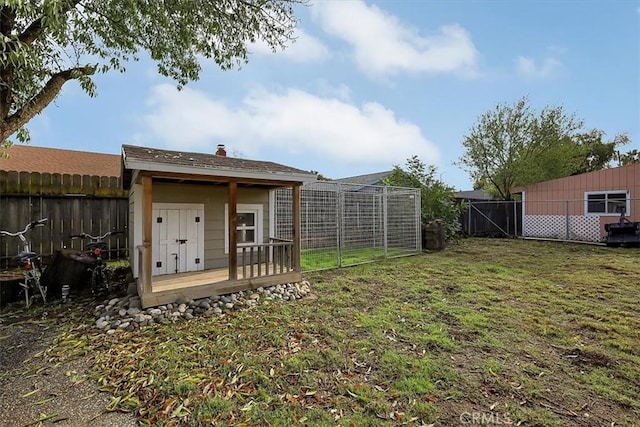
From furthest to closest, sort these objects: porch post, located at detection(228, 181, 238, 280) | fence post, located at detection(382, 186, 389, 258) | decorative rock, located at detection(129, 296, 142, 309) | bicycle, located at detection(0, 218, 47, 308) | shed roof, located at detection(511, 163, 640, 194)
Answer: shed roof, located at detection(511, 163, 640, 194) → fence post, located at detection(382, 186, 389, 258) → porch post, located at detection(228, 181, 238, 280) → bicycle, located at detection(0, 218, 47, 308) → decorative rock, located at detection(129, 296, 142, 309)

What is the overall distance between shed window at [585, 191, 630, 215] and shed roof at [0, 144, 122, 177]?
57.8 ft

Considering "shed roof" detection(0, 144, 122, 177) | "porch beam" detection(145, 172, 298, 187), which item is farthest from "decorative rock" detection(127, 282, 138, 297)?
"shed roof" detection(0, 144, 122, 177)

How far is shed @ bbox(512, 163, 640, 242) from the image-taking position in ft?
36.9

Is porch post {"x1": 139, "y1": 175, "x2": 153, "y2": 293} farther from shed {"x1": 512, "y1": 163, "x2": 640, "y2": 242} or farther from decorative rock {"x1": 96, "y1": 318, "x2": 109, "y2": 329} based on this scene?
shed {"x1": 512, "y1": 163, "x2": 640, "y2": 242}

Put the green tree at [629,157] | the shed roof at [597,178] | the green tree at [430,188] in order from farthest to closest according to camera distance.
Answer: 1. the green tree at [629,157]
2. the green tree at [430,188]
3. the shed roof at [597,178]

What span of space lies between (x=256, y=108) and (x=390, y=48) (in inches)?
190

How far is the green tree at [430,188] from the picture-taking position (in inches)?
449

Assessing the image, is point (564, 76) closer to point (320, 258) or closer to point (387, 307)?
point (320, 258)

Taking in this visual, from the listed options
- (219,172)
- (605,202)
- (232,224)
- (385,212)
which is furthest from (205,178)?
(605,202)

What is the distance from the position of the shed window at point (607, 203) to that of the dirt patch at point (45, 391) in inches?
583

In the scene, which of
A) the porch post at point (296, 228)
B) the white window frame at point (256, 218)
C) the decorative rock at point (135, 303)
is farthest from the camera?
the white window frame at point (256, 218)

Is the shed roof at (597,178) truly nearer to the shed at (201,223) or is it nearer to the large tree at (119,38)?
the shed at (201,223)

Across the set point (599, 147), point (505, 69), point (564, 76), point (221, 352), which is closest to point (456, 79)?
point (505, 69)

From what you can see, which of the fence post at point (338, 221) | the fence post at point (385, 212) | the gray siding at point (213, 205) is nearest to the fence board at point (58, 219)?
the gray siding at point (213, 205)
